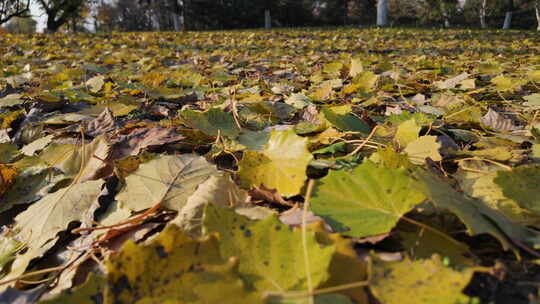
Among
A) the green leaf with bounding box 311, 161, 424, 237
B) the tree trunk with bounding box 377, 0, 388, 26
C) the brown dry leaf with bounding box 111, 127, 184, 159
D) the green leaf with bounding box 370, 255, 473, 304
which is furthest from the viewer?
the tree trunk with bounding box 377, 0, 388, 26

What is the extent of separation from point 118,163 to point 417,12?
28954 millimetres

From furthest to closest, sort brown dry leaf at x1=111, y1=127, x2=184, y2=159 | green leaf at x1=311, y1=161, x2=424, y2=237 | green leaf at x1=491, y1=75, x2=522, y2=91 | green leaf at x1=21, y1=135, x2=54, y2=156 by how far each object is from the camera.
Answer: green leaf at x1=491, y1=75, x2=522, y2=91
green leaf at x1=21, y1=135, x2=54, y2=156
brown dry leaf at x1=111, y1=127, x2=184, y2=159
green leaf at x1=311, y1=161, x2=424, y2=237

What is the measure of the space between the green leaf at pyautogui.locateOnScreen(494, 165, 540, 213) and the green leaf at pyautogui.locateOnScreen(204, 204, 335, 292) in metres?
0.29

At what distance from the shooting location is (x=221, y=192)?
21.3 inches

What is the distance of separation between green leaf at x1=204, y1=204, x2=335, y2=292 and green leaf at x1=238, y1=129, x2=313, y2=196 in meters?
0.13

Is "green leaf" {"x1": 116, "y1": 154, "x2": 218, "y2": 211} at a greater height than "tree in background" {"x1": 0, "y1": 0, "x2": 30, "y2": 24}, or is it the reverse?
"tree in background" {"x1": 0, "y1": 0, "x2": 30, "y2": 24}

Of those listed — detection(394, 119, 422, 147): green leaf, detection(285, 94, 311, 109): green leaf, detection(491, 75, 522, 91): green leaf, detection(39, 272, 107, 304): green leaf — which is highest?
detection(491, 75, 522, 91): green leaf

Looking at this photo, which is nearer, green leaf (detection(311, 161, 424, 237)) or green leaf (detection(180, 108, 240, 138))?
green leaf (detection(311, 161, 424, 237))

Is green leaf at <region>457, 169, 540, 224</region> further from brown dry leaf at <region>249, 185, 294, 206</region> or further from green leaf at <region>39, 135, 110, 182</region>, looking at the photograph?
green leaf at <region>39, 135, 110, 182</region>

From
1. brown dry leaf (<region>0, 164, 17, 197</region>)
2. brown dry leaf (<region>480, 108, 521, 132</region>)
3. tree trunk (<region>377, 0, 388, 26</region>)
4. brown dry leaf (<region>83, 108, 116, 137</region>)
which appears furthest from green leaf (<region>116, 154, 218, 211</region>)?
tree trunk (<region>377, 0, 388, 26</region>)

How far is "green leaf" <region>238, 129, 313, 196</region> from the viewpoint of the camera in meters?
0.52

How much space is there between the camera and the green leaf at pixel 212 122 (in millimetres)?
832

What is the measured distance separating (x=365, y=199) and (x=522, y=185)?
22 cm

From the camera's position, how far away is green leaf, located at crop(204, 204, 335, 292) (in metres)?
0.36
